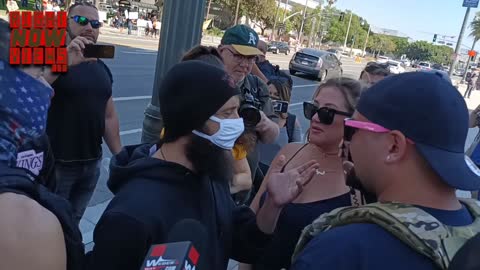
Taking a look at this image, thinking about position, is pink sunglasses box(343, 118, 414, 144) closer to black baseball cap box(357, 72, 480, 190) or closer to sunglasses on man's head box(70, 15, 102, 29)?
black baseball cap box(357, 72, 480, 190)

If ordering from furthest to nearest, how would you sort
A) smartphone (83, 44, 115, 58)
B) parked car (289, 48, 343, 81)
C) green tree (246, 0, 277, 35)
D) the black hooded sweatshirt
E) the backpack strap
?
1. green tree (246, 0, 277, 35)
2. parked car (289, 48, 343, 81)
3. the backpack strap
4. smartphone (83, 44, 115, 58)
5. the black hooded sweatshirt

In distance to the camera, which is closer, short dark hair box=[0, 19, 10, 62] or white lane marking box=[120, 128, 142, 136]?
short dark hair box=[0, 19, 10, 62]

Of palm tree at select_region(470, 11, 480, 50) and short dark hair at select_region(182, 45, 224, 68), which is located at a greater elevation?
palm tree at select_region(470, 11, 480, 50)

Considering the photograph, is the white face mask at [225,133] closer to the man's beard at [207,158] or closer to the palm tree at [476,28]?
the man's beard at [207,158]

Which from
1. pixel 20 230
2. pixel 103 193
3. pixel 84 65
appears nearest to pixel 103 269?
pixel 20 230

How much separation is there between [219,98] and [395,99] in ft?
2.35

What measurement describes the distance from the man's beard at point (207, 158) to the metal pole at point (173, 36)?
40.3 inches

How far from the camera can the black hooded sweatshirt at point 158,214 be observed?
1483 millimetres

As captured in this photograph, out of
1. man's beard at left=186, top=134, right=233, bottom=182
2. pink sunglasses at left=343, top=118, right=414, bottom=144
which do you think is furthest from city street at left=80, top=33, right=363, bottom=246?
pink sunglasses at left=343, top=118, right=414, bottom=144

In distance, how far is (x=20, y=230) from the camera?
3.43ft

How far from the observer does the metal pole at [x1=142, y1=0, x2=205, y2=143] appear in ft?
9.08

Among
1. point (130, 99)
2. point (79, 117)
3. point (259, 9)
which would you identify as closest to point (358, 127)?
point (79, 117)

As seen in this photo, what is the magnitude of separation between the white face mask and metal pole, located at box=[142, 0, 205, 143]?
988 mm

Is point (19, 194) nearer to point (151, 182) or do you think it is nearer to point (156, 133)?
point (151, 182)
